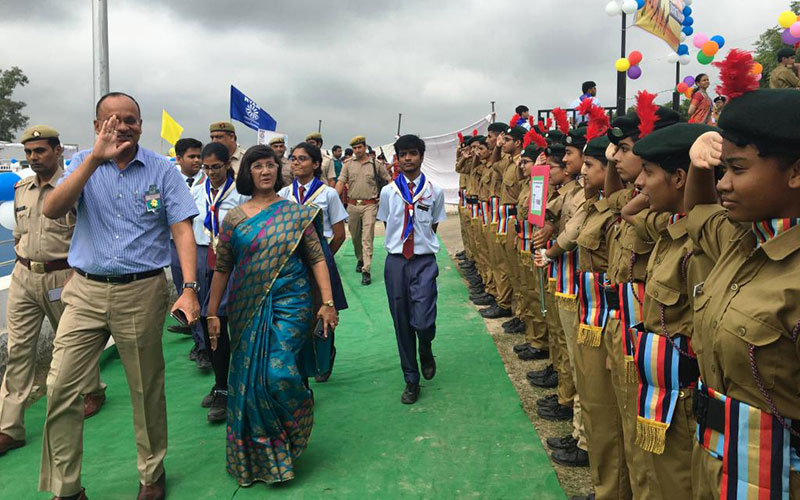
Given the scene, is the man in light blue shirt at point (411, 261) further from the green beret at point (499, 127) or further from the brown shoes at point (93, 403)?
the green beret at point (499, 127)

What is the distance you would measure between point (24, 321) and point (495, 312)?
467cm

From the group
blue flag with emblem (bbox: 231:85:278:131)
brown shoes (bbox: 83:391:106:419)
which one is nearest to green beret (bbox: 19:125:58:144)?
brown shoes (bbox: 83:391:106:419)

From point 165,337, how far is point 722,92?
5931 millimetres

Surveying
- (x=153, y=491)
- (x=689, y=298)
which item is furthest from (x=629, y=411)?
(x=153, y=491)

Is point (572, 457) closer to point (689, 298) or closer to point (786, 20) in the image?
point (689, 298)

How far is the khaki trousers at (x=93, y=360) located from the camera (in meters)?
3.02

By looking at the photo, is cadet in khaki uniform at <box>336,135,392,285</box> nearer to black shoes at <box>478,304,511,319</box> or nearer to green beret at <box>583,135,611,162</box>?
black shoes at <box>478,304,511,319</box>

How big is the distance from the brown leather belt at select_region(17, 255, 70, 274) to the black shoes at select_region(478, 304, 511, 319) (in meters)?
4.42

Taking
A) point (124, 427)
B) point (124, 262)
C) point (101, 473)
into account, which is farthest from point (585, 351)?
point (124, 427)

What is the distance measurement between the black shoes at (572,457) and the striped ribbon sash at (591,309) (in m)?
0.89

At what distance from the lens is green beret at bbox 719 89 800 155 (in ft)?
4.99

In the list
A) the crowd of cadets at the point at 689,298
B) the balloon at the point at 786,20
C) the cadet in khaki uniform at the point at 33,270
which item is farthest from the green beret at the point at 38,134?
the balloon at the point at 786,20

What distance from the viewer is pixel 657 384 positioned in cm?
220

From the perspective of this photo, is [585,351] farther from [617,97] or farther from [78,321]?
[617,97]
